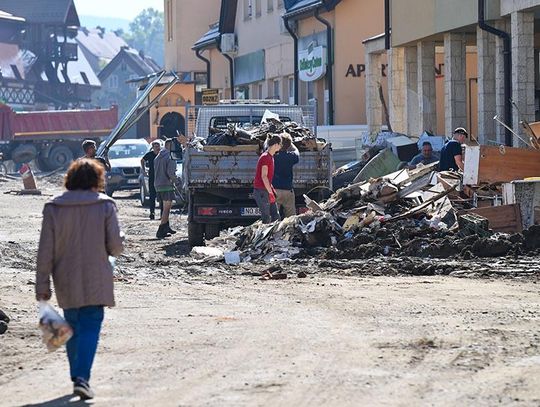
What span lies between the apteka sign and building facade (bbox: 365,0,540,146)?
195 inches

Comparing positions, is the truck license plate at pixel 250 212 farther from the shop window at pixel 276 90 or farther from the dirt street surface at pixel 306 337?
the shop window at pixel 276 90

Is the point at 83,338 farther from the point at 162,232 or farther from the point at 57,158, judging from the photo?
the point at 57,158

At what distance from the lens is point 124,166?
42281 millimetres

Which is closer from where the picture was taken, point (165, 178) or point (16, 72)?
point (165, 178)

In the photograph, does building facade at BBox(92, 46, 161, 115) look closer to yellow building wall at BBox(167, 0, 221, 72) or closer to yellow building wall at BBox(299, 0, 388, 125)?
yellow building wall at BBox(167, 0, 221, 72)

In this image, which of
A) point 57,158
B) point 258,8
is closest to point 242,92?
point 258,8

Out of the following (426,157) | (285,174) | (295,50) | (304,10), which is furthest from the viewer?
(295,50)

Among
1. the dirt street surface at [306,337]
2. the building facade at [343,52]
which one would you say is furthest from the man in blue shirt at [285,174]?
the building facade at [343,52]

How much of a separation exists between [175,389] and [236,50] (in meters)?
45.5

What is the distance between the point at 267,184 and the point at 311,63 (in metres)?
23.7

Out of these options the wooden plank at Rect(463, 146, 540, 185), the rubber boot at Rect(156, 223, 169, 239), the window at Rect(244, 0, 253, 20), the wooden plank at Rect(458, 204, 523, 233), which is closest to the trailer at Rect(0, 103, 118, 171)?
the window at Rect(244, 0, 253, 20)

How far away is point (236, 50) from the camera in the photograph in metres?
53.5

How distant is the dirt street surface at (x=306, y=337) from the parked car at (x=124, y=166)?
24314 millimetres

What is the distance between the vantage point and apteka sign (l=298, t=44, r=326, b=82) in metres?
41.7
